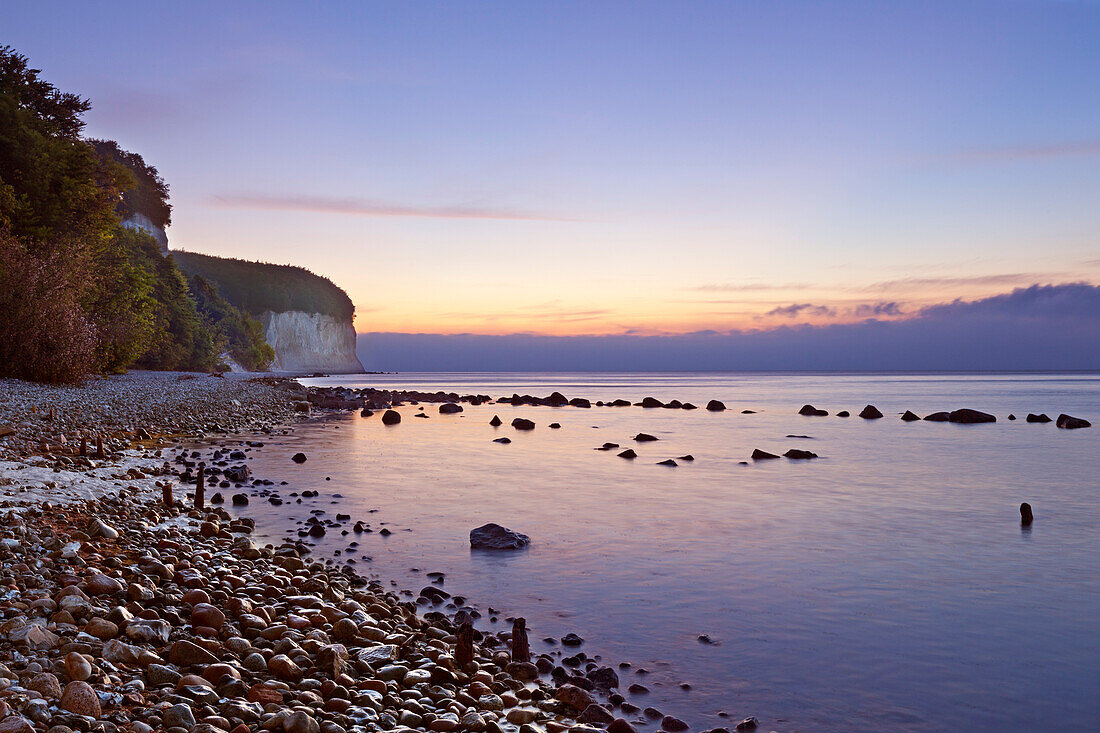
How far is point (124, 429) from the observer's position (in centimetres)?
1845

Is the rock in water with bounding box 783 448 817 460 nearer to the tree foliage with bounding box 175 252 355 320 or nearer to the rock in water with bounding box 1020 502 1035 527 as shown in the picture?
the rock in water with bounding box 1020 502 1035 527

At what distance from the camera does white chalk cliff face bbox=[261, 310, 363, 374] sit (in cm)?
14288

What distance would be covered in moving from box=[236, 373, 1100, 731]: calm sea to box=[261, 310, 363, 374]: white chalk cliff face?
13074 cm

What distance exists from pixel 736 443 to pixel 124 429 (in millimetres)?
20650

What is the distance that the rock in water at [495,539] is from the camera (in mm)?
9844

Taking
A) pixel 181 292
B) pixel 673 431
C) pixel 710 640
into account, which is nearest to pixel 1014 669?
pixel 710 640

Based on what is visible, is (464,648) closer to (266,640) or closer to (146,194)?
(266,640)

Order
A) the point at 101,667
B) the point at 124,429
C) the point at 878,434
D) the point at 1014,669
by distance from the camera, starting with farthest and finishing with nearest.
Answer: the point at 878,434 < the point at 124,429 < the point at 1014,669 < the point at 101,667

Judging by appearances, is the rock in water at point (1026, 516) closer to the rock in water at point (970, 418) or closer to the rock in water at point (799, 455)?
the rock in water at point (799, 455)

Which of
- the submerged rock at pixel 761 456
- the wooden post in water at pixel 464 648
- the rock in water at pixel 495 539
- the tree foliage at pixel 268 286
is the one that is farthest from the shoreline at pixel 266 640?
the tree foliage at pixel 268 286

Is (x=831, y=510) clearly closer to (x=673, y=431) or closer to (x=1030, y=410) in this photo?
(x=673, y=431)

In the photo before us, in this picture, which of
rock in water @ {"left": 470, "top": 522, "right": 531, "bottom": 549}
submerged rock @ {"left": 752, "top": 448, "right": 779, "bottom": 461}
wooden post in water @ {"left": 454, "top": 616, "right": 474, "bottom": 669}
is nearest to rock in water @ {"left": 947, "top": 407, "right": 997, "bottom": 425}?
submerged rock @ {"left": 752, "top": 448, "right": 779, "bottom": 461}

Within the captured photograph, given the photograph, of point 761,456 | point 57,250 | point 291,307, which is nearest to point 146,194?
point 57,250

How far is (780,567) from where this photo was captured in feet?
30.7
